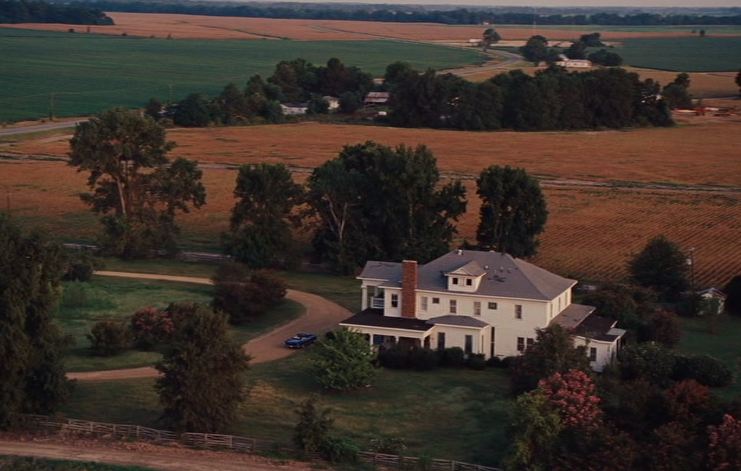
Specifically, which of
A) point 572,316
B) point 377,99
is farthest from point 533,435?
point 377,99

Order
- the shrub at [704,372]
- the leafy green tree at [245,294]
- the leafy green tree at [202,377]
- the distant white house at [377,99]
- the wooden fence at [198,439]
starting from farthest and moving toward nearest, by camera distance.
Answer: the distant white house at [377,99] < the leafy green tree at [245,294] < the shrub at [704,372] < the leafy green tree at [202,377] < the wooden fence at [198,439]

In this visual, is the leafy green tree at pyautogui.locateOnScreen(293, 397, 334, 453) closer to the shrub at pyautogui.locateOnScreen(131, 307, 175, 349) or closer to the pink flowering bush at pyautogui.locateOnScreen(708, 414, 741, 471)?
the pink flowering bush at pyautogui.locateOnScreen(708, 414, 741, 471)

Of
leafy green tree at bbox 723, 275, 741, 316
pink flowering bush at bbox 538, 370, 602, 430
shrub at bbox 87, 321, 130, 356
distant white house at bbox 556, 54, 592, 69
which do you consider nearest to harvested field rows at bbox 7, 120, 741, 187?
leafy green tree at bbox 723, 275, 741, 316

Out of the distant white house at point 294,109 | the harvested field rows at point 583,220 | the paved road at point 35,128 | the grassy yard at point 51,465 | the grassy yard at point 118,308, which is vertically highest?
the grassy yard at point 51,465

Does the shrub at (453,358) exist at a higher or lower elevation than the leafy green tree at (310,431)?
lower

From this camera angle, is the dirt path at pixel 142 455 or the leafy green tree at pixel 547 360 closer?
the dirt path at pixel 142 455

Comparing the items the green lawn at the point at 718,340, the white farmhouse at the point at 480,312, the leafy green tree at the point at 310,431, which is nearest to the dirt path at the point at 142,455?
the leafy green tree at the point at 310,431

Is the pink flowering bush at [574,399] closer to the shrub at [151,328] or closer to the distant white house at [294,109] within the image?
the shrub at [151,328]
